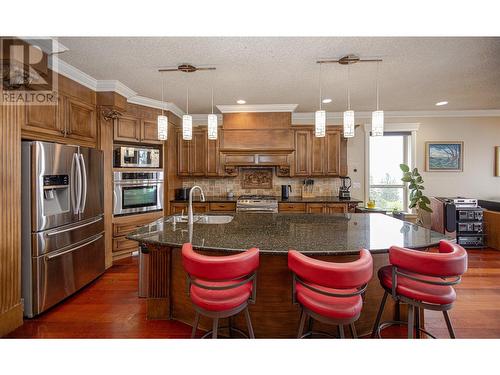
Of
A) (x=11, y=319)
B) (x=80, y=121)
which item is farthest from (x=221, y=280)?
(x=80, y=121)

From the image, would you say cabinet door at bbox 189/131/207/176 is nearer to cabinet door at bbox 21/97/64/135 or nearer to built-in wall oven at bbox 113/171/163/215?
built-in wall oven at bbox 113/171/163/215

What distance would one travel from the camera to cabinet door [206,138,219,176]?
4.69 m

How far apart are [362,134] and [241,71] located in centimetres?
307

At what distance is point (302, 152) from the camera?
457cm

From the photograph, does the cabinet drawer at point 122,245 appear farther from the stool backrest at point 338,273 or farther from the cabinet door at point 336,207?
the cabinet door at point 336,207

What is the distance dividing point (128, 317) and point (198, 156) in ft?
10.2

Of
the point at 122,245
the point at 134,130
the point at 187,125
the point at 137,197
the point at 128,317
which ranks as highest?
the point at 134,130

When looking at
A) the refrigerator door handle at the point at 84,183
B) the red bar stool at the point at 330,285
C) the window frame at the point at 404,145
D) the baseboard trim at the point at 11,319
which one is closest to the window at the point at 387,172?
the window frame at the point at 404,145

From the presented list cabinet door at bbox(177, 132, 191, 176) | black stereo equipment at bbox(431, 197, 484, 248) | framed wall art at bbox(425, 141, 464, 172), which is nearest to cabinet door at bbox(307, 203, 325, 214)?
black stereo equipment at bbox(431, 197, 484, 248)

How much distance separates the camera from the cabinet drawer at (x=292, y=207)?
4320 millimetres

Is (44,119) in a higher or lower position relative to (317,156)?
higher

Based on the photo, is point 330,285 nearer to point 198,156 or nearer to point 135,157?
point 135,157
